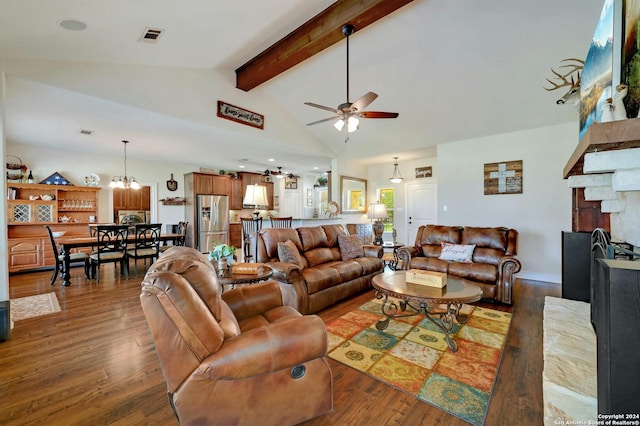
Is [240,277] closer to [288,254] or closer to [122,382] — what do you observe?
[288,254]

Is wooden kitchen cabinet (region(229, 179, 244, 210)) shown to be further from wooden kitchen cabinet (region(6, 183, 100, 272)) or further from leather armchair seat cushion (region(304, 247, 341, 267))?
leather armchair seat cushion (region(304, 247, 341, 267))

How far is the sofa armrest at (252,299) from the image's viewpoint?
2020mm

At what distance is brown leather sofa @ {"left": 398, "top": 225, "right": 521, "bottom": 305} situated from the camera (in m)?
3.44

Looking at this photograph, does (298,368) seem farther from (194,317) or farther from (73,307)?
(73,307)

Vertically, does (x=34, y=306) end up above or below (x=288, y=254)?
below

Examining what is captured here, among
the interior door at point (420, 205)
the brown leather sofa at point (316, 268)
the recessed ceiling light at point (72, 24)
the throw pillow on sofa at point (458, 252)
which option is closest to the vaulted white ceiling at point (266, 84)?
the recessed ceiling light at point (72, 24)

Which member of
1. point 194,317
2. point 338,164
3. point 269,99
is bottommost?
point 194,317

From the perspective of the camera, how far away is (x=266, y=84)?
4703 millimetres

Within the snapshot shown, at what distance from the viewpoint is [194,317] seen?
124cm

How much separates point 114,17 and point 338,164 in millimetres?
5077

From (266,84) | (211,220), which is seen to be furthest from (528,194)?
(211,220)

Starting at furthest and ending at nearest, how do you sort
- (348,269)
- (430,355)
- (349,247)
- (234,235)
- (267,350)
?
(234,235) < (349,247) < (348,269) < (430,355) < (267,350)

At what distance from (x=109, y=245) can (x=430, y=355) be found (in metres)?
5.42

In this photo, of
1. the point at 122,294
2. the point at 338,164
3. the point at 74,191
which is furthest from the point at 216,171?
the point at 122,294
